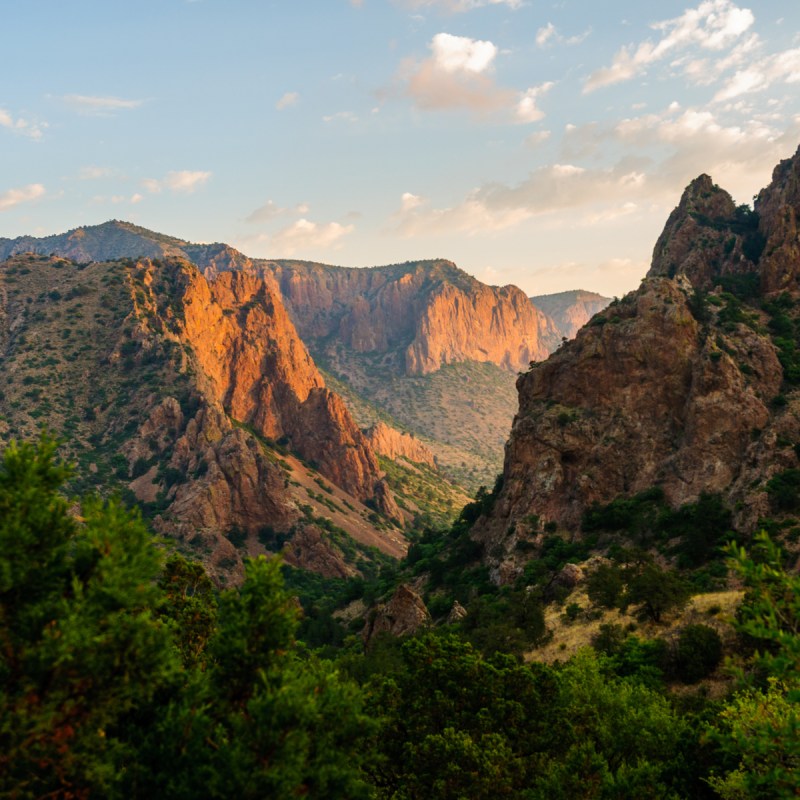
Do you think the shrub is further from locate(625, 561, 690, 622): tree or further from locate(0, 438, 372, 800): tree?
locate(0, 438, 372, 800): tree

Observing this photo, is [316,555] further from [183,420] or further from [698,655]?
[698,655]

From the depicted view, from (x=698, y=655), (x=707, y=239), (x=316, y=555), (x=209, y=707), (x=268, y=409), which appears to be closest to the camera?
(x=209, y=707)

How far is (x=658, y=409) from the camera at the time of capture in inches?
3265

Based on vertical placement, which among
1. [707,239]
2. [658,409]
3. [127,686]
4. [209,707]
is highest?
[707,239]

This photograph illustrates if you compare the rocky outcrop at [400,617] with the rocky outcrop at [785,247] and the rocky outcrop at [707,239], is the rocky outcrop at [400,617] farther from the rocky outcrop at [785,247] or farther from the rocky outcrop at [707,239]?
the rocky outcrop at [785,247]

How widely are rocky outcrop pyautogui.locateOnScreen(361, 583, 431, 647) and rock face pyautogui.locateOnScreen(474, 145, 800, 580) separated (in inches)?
557

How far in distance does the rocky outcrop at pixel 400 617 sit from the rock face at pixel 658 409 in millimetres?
14143

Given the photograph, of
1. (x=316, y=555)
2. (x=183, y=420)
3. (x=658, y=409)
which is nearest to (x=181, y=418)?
(x=183, y=420)

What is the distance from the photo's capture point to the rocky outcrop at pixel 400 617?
67.1 meters

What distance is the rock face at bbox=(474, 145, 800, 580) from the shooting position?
73.8 m

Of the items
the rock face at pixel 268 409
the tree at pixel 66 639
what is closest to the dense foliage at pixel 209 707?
the tree at pixel 66 639

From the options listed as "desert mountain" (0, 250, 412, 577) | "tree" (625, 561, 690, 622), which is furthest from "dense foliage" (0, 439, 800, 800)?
"desert mountain" (0, 250, 412, 577)

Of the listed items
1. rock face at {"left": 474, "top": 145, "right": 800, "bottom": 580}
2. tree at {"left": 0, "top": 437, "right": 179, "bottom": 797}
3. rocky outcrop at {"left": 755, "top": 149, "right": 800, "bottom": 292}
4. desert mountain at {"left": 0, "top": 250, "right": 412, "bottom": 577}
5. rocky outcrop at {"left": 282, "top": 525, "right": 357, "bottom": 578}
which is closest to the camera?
tree at {"left": 0, "top": 437, "right": 179, "bottom": 797}

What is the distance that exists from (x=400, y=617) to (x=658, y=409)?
43.2 meters
